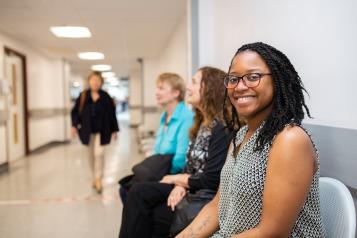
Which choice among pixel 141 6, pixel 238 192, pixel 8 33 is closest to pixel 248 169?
pixel 238 192

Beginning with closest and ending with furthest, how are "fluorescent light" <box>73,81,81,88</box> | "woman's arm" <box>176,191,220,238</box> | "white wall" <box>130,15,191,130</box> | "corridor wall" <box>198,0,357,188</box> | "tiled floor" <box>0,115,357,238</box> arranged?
"corridor wall" <box>198,0,357,188</box>
"woman's arm" <box>176,191,220,238</box>
"tiled floor" <box>0,115,357,238</box>
"white wall" <box>130,15,191,130</box>
"fluorescent light" <box>73,81,81,88</box>

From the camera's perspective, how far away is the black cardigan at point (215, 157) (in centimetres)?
186

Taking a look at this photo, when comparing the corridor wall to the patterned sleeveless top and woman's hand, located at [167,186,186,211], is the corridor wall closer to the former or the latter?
the patterned sleeveless top

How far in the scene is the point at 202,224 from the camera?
144 centimetres

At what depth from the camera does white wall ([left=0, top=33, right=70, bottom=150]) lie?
781cm

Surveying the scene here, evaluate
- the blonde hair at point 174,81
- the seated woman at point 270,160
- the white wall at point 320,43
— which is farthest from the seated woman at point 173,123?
the seated woman at point 270,160

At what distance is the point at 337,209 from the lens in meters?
1.12

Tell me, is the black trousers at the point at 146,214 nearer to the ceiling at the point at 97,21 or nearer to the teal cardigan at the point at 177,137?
the teal cardigan at the point at 177,137

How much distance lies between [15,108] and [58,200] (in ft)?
12.3

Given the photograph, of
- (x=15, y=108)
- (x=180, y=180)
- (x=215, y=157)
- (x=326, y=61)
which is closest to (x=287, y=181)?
(x=326, y=61)

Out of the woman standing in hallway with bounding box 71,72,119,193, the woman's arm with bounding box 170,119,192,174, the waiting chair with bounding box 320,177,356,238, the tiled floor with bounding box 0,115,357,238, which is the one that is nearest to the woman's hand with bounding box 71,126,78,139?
the woman standing in hallway with bounding box 71,72,119,193

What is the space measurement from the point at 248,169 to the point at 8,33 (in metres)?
6.54

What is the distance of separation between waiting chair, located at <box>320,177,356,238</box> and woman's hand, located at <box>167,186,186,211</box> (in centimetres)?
89

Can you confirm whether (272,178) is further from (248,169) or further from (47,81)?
(47,81)
